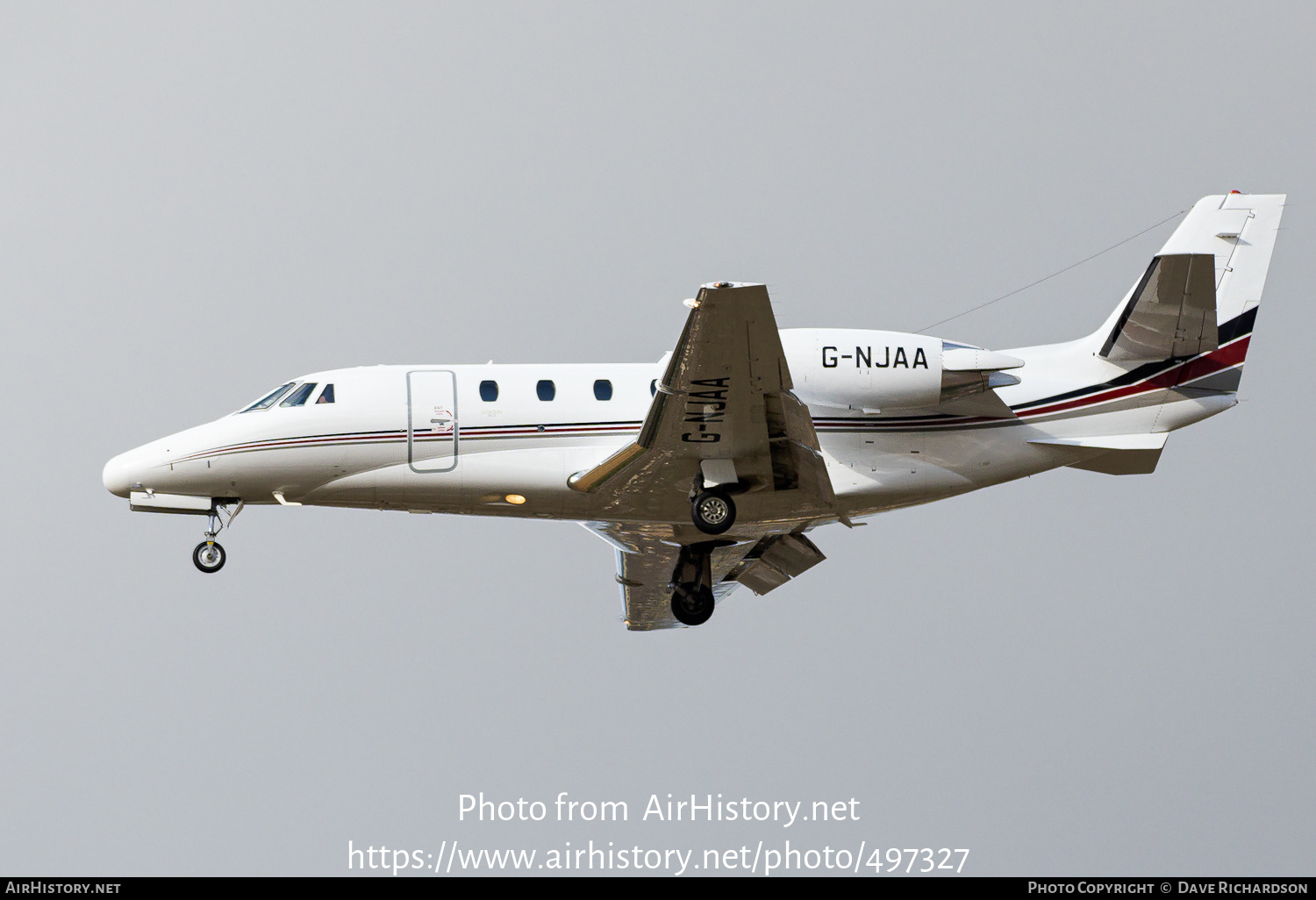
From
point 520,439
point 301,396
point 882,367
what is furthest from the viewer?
point 301,396

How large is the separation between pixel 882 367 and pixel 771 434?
1.75 m

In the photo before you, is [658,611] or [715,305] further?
[658,611]

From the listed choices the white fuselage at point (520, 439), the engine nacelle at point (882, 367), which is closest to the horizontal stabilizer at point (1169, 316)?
the white fuselage at point (520, 439)

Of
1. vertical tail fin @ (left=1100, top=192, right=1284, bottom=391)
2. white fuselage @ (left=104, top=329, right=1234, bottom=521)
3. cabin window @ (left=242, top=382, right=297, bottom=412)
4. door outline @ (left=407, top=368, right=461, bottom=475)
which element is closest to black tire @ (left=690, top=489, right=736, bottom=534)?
white fuselage @ (left=104, top=329, right=1234, bottom=521)

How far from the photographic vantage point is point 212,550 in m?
21.7

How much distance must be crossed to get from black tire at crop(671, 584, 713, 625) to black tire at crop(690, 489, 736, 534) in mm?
3100

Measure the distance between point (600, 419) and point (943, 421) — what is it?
4.85 metres

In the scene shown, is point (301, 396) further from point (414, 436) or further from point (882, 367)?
point (882, 367)

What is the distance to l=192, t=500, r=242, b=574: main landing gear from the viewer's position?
71.1ft

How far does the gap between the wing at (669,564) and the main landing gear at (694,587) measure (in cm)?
10

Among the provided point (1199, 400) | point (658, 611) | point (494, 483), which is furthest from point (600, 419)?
point (1199, 400)

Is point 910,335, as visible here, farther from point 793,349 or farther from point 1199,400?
point 1199,400

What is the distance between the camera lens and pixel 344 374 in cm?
2167

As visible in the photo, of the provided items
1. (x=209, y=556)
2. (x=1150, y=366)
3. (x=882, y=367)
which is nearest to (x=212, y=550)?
(x=209, y=556)
